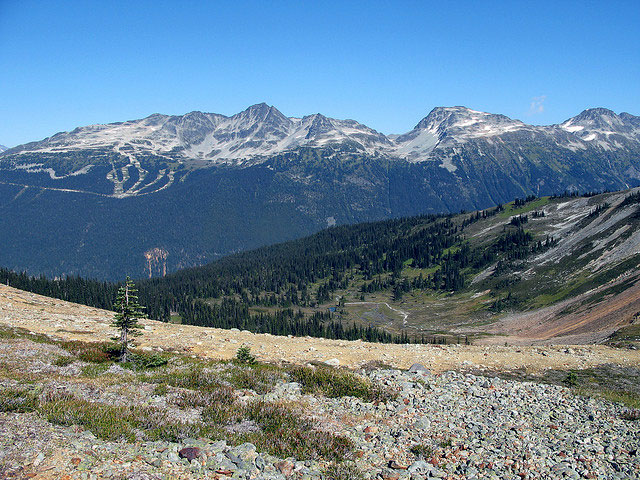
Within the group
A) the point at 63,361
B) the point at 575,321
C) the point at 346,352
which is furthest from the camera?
the point at 575,321

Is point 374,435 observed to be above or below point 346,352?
above

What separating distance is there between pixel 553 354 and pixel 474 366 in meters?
10.3

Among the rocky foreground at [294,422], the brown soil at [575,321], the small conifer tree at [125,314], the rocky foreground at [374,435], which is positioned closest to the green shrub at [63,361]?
the rocky foreground at [294,422]

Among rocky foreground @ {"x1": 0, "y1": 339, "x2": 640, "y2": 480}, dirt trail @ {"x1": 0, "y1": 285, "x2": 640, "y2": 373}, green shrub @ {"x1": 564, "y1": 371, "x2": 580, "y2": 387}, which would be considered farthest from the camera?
dirt trail @ {"x1": 0, "y1": 285, "x2": 640, "y2": 373}

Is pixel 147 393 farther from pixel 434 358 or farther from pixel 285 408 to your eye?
pixel 434 358

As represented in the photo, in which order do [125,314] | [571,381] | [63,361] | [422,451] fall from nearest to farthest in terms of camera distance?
1. [422,451]
2. [63,361]
3. [571,381]
4. [125,314]

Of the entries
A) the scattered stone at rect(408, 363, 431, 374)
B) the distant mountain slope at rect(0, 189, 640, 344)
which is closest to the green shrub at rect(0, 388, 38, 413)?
the scattered stone at rect(408, 363, 431, 374)

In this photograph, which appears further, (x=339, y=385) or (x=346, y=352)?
(x=346, y=352)

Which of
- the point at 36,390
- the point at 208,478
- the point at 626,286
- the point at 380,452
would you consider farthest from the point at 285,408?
the point at 626,286

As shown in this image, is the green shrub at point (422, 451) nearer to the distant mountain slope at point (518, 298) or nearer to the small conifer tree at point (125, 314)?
the small conifer tree at point (125, 314)

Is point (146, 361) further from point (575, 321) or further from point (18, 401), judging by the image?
point (575, 321)

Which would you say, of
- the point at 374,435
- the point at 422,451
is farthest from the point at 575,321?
the point at 422,451

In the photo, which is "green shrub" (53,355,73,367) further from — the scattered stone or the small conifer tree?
the scattered stone

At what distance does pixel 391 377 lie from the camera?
26.0m
